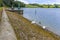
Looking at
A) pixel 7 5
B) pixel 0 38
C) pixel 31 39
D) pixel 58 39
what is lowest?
pixel 7 5

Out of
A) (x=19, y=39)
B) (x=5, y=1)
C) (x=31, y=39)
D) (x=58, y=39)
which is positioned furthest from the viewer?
(x=5, y=1)

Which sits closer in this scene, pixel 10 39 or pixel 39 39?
pixel 10 39

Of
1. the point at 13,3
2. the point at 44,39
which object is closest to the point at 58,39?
the point at 44,39

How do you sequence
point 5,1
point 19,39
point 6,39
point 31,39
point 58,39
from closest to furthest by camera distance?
point 6,39
point 19,39
point 31,39
point 58,39
point 5,1

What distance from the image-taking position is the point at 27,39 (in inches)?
562

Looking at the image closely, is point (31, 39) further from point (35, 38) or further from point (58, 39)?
point (58, 39)

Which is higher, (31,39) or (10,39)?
(10,39)

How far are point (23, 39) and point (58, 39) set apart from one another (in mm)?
5190

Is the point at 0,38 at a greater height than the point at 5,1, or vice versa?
the point at 0,38

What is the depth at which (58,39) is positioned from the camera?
18.2 meters

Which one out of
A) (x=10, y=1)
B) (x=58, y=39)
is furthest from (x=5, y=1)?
(x=58, y=39)

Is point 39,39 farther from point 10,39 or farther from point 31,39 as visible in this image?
point 10,39

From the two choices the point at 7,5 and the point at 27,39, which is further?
the point at 7,5

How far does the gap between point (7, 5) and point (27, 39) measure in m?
109
